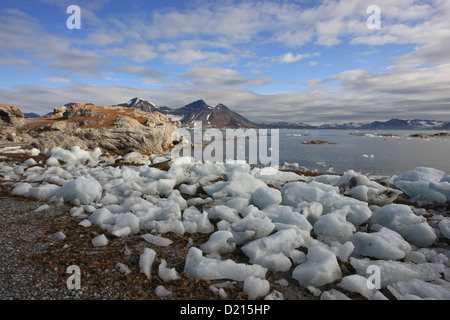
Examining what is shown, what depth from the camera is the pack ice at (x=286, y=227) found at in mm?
3094

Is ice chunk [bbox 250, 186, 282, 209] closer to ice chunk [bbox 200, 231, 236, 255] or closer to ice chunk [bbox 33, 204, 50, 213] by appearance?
ice chunk [bbox 200, 231, 236, 255]

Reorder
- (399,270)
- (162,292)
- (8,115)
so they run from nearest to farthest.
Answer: (162,292) → (399,270) → (8,115)

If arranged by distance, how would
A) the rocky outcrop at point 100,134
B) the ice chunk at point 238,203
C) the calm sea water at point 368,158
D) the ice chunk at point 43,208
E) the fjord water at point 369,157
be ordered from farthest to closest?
the fjord water at point 369,157 < the calm sea water at point 368,158 < the rocky outcrop at point 100,134 < the ice chunk at point 238,203 < the ice chunk at point 43,208

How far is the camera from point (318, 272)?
3059 mm

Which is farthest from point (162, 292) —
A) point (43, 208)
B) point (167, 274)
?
point (43, 208)

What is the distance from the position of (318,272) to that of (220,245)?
1.47 meters

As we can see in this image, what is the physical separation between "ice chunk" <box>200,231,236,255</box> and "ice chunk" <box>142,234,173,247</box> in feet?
1.95

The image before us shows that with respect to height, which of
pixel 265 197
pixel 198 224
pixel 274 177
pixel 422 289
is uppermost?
pixel 274 177

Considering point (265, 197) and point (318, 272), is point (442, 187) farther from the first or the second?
point (318, 272)

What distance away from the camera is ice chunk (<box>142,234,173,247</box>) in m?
3.91

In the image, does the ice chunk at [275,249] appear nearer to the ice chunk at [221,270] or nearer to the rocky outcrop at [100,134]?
the ice chunk at [221,270]

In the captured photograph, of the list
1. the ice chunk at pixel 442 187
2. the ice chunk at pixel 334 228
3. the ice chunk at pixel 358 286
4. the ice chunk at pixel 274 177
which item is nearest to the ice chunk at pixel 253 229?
the ice chunk at pixel 334 228

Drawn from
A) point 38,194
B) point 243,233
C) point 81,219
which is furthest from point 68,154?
point 243,233

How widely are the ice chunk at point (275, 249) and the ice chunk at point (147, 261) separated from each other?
1.36m
